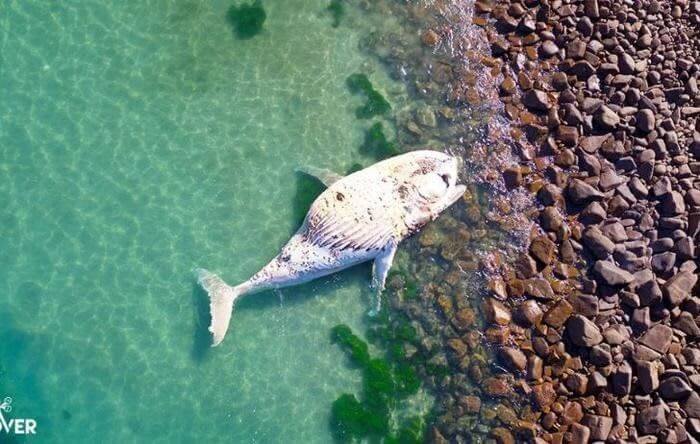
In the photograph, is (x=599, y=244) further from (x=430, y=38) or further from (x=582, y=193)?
(x=430, y=38)

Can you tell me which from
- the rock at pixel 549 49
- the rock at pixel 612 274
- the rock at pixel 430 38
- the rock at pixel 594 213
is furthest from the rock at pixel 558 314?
the rock at pixel 430 38

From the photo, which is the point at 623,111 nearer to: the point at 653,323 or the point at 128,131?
the point at 653,323

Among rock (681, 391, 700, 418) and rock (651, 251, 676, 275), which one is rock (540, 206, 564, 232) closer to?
rock (651, 251, 676, 275)

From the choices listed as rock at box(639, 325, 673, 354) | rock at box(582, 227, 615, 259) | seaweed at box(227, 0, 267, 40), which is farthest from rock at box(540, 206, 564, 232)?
seaweed at box(227, 0, 267, 40)

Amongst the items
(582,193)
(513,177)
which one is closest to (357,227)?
(513,177)

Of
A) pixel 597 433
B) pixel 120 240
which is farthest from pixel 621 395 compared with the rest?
pixel 120 240

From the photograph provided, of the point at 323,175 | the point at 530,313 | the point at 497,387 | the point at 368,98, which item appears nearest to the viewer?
the point at 497,387
